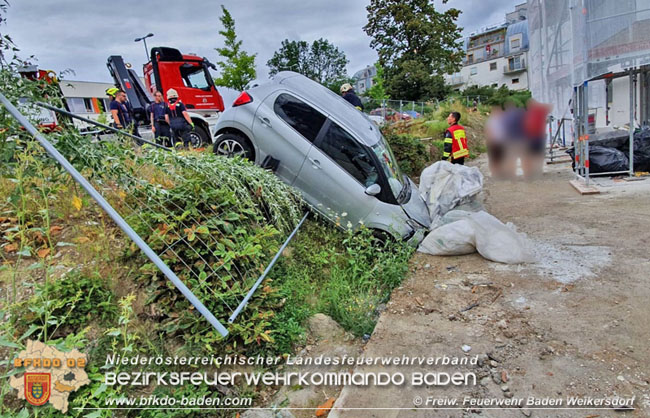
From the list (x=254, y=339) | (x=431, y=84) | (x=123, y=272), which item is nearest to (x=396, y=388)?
(x=254, y=339)

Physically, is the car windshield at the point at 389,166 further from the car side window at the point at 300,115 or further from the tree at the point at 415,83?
the tree at the point at 415,83

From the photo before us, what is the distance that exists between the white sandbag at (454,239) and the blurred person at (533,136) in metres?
2.08

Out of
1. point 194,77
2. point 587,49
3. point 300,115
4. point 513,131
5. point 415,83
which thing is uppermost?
point 415,83

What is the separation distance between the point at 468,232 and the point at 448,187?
4.76ft

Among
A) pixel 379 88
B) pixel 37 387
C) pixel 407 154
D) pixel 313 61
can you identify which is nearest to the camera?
pixel 37 387

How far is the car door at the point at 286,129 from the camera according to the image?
4664 millimetres

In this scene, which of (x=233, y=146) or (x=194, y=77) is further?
(x=194, y=77)

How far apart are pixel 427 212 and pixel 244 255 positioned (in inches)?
137

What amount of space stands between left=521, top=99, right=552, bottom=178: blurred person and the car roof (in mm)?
2325

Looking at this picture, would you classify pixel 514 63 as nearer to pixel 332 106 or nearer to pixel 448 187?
pixel 448 187

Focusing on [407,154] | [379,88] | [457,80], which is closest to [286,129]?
[407,154]

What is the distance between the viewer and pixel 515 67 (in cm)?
1825

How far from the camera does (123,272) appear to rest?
271cm

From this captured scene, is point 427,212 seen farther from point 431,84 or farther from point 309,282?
point 431,84
